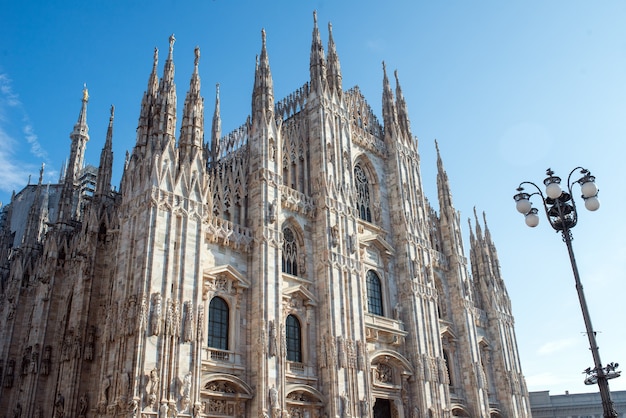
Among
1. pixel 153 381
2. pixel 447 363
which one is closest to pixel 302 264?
pixel 153 381

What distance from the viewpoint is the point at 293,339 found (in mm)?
27297

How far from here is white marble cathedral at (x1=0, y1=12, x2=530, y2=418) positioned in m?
22.3

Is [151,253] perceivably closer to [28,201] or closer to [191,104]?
[191,104]

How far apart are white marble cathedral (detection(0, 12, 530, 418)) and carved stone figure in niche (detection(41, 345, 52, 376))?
2.6 inches

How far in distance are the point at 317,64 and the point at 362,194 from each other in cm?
850

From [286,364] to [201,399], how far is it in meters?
4.76

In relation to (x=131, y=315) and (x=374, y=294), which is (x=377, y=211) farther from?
(x=131, y=315)

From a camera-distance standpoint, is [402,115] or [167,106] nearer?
[167,106]

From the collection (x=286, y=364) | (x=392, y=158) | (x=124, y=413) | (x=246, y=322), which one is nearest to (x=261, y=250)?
(x=246, y=322)

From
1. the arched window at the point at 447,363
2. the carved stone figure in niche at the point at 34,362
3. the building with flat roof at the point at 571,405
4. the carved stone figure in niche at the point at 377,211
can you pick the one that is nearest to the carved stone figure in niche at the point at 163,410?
the carved stone figure in niche at the point at 34,362

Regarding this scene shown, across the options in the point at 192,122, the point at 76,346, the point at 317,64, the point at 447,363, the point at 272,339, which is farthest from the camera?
the point at 447,363

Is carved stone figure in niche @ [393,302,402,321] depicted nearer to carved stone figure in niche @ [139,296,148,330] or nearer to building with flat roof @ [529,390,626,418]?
carved stone figure in niche @ [139,296,148,330]

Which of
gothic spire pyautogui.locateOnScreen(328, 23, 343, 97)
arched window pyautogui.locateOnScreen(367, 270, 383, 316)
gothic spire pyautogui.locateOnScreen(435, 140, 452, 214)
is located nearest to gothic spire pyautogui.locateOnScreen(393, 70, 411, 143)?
gothic spire pyautogui.locateOnScreen(435, 140, 452, 214)

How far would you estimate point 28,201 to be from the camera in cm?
5341
